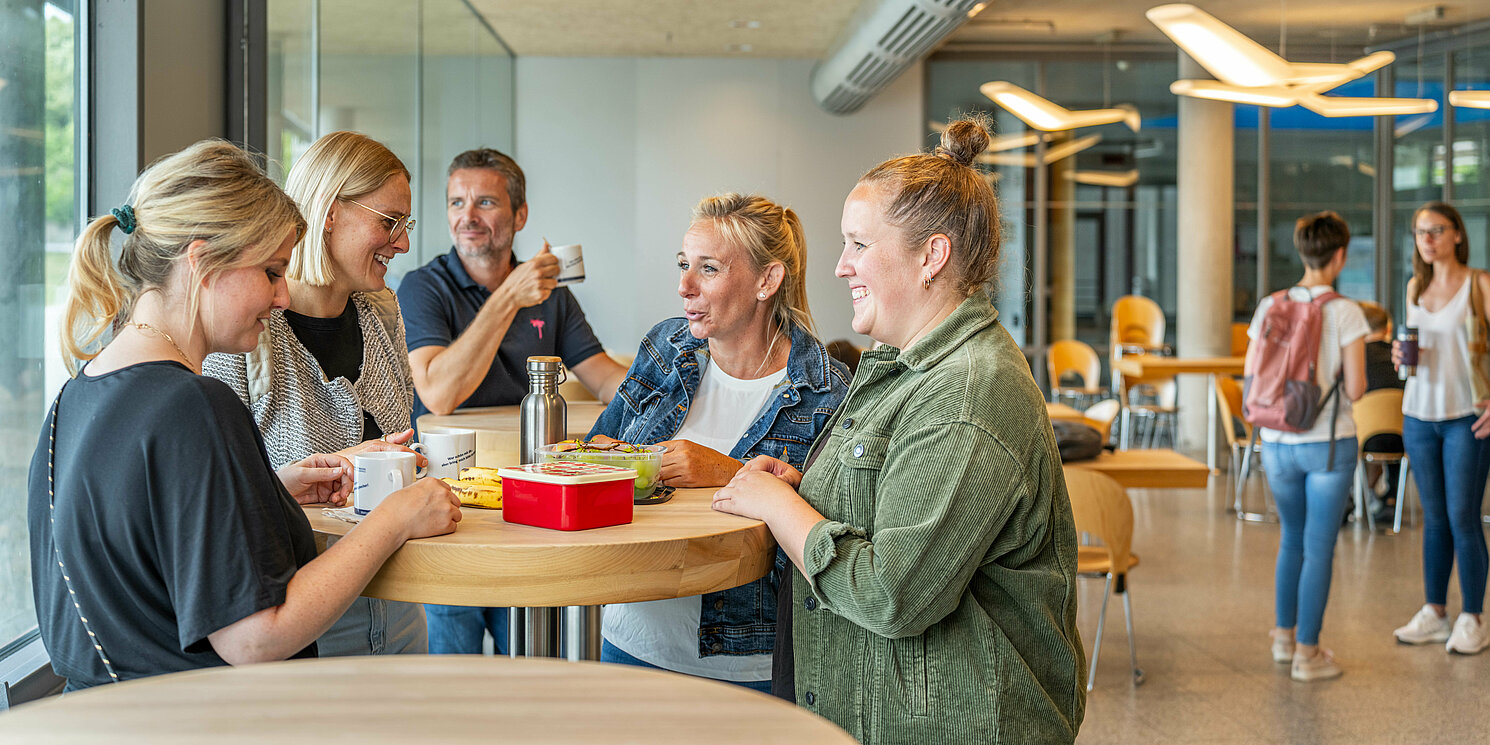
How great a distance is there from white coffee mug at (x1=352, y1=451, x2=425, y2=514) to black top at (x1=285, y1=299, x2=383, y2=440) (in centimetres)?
54

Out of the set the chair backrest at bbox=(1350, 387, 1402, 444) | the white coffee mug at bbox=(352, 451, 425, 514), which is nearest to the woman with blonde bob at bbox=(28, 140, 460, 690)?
the white coffee mug at bbox=(352, 451, 425, 514)

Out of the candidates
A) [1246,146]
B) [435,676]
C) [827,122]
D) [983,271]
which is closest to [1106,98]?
[1246,146]

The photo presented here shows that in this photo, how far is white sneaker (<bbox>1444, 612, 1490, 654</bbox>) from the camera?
4.21 meters

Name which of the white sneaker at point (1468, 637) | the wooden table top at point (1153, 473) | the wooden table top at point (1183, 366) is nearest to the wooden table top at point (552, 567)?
the wooden table top at point (1153, 473)

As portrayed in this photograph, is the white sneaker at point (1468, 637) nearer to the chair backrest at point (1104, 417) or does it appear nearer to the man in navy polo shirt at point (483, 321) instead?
the chair backrest at point (1104, 417)

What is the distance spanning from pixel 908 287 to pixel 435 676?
881mm

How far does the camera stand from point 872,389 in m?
1.69

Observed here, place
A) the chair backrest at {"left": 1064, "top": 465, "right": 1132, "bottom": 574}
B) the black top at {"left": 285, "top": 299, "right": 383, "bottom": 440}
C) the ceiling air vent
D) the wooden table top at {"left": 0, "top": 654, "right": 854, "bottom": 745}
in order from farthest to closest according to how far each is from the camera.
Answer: the ceiling air vent < the chair backrest at {"left": 1064, "top": 465, "right": 1132, "bottom": 574} < the black top at {"left": 285, "top": 299, "right": 383, "bottom": 440} < the wooden table top at {"left": 0, "top": 654, "right": 854, "bottom": 745}

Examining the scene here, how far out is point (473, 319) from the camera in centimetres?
329

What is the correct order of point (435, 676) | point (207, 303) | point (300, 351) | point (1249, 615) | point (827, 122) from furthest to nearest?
point (827, 122) → point (1249, 615) → point (300, 351) → point (207, 303) → point (435, 676)

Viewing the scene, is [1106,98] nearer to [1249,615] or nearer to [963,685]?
[1249,615]

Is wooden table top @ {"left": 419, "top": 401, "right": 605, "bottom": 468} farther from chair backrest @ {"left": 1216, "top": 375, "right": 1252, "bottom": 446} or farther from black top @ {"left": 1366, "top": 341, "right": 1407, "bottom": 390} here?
black top @ {"left": 1366, "top": 341, "right": 1407, "bottom": 390}

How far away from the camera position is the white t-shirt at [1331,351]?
3.91 m

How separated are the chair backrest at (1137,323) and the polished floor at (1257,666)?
14.5 ft
